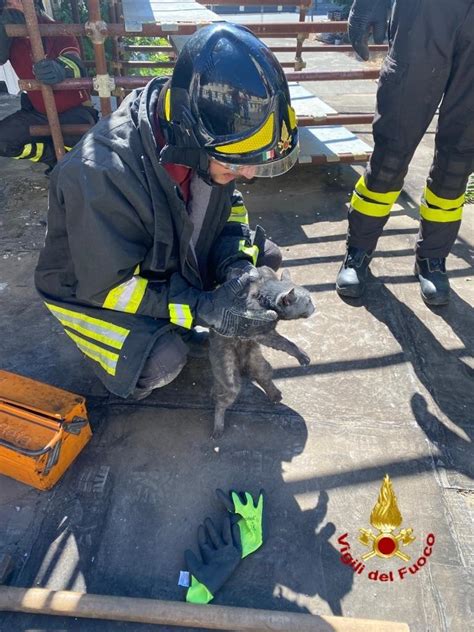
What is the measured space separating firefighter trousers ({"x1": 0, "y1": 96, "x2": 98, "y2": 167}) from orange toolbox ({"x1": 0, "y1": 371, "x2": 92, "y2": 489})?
2.57 meters

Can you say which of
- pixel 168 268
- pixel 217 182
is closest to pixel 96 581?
pixel 168 268

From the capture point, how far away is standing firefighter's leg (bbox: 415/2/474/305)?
102 inches

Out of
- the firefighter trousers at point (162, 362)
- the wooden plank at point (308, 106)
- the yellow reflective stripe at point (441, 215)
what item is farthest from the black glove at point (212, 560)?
the wooden plank at point (308, 106)

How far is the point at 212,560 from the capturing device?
1.88m

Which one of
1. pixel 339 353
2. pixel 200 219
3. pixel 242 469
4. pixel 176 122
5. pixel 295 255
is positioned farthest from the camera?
pixel 295 255

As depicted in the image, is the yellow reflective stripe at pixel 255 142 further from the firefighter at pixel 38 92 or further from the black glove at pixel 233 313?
the firefighter at pixel 38 92

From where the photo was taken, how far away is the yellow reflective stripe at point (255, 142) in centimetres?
178

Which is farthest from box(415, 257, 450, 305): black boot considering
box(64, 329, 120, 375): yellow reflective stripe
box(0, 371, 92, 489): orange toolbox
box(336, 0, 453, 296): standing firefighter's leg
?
box(0, 371, 92, 489): orange toolbox

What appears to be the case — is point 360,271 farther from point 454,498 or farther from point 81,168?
point 81,168

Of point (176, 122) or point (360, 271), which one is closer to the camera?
point (176, 122)

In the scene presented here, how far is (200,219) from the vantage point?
2.42 m

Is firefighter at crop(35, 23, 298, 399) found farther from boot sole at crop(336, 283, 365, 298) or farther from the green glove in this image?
boot sole at crop(336, 283, 365, 298)

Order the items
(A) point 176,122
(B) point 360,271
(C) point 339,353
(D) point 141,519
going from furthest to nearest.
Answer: (B) point 360,271 < (C) point 339,353 < (D) point 141,519 < (A) point 176,122

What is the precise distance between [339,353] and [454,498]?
0.99 metres
